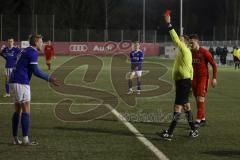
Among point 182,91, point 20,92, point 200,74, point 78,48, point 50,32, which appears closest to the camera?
point 20,92

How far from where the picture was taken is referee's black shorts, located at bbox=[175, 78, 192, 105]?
11.6 metres

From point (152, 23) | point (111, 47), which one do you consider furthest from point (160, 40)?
point (152, 23)

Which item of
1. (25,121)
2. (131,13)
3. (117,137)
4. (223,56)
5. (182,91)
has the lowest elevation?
(117,137)

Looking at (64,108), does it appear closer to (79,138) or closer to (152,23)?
(79,138)

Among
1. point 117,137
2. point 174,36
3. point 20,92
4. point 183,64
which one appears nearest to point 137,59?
point 183,64

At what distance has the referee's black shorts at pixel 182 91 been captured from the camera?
11.6 metres

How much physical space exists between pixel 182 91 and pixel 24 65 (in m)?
3.35

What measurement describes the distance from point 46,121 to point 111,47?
6355 centimetres

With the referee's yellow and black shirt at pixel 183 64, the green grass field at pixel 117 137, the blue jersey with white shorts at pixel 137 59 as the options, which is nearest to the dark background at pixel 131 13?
the blue jersey with white shorts at pixel 137 59

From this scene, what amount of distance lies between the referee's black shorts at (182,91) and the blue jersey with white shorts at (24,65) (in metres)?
3.07

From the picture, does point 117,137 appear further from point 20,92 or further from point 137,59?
point 137,59

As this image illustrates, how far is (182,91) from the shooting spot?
461 inches

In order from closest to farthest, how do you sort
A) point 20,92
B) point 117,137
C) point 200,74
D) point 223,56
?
point 20,92 → point 117,137 → point 200,74 → point 223,56

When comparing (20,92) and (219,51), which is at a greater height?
(219,51)
